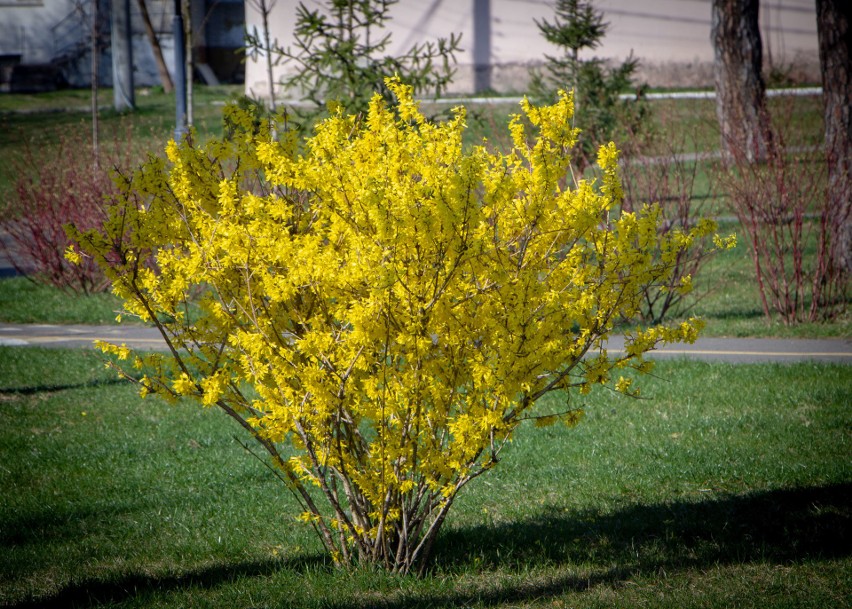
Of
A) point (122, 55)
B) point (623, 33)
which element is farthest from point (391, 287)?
point (122, 55)

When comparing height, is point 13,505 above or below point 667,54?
below

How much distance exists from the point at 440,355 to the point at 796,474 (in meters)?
2.68

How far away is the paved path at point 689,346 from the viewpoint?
891cm

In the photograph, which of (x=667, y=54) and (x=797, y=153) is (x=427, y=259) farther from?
(x=667, y=54)

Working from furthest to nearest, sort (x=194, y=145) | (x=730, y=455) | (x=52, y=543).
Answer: (x=730, y=455)
(x=52, y=543)
(x=194, y=145)

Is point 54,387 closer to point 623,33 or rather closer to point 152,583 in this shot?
point 152,583

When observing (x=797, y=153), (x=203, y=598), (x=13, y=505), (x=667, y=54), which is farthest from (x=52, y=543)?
(x=667, y=54)

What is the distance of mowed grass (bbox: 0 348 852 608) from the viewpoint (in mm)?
4430

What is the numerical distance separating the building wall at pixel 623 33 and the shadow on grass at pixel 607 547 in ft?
75.6

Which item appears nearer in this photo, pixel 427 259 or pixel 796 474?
pixel 427 259

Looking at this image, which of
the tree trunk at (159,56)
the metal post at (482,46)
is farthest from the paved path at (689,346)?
the tree trunk at (159,56)

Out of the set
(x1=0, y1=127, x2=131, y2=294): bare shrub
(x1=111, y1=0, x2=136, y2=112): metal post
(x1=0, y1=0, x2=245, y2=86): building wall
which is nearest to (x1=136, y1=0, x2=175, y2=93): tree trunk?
(x1=0, y1=0, x2=245, y2=86): building wall

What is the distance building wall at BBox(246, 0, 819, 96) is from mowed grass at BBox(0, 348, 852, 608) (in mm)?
21071

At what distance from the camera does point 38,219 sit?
1234 centimetres
